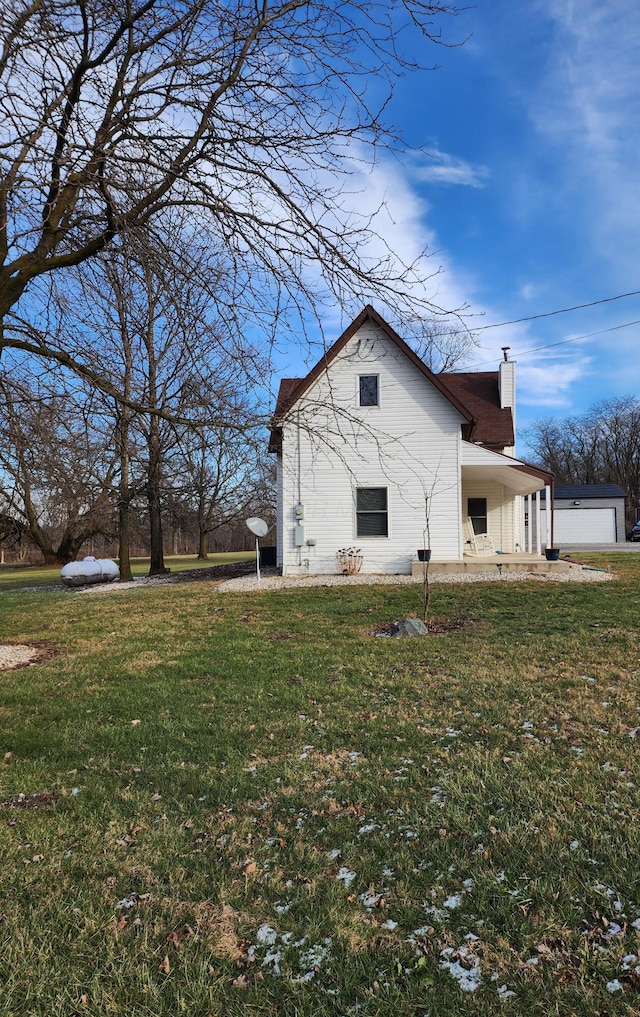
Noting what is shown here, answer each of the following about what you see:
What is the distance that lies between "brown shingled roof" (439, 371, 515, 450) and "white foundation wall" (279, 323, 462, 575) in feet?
12.0

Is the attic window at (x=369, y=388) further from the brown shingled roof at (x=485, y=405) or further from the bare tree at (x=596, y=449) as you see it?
the bare tree at (x=596, y=449)

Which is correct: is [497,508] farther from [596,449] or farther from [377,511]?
[596,449]

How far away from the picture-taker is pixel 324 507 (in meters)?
16.4

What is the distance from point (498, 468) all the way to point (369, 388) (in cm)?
430

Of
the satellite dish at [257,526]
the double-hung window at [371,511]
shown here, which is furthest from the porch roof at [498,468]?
the satellite dish at [257,526]

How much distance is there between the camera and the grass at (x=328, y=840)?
2.19 meters

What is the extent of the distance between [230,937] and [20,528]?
2726 centimetres

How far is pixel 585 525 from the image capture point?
37781 millimetres

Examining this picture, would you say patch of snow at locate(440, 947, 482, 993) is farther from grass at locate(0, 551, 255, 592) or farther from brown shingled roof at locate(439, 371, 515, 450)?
grass at locate(0, 551, 255, 592)

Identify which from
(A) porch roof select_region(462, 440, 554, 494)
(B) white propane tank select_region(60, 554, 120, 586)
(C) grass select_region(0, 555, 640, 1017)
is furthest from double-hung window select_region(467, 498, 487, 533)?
(B) white propane tank select_region(60, 554, 120, 586)

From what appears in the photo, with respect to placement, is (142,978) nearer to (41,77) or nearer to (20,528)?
(41,77)

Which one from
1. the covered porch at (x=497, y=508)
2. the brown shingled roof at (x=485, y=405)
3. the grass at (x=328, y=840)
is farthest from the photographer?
the brown shingled roof at (x=485, y=405)

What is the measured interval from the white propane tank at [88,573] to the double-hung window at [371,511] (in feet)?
36.0

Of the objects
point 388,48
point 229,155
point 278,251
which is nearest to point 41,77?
point 229,155
